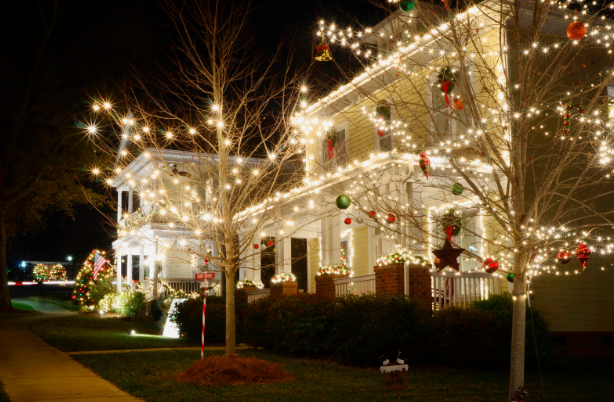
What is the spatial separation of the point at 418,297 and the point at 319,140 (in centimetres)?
803

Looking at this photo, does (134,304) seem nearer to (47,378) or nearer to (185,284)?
(185,284)

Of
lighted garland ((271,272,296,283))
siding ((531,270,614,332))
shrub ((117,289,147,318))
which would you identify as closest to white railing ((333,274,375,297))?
lighted garland ((271,272,296,283))

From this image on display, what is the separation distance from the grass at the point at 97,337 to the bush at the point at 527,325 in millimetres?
7314

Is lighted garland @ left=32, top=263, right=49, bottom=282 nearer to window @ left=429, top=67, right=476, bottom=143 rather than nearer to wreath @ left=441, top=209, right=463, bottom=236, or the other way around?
window @ left=429, top=67, right=476, bottom=143

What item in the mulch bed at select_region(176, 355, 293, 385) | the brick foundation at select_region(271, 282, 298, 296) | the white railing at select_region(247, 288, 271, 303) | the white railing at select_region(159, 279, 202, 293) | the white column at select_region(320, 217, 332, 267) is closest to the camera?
the mulch bed at select_region(176, 355, 293, 385)

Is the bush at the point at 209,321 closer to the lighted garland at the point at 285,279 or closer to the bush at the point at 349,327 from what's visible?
the lighted garland at the point at 285,279

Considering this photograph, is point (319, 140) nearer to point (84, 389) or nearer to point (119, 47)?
point (84, 389)

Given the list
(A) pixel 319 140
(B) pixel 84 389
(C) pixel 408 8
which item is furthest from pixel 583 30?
(A) pixel 319 140

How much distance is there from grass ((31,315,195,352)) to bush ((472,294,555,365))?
731 cm

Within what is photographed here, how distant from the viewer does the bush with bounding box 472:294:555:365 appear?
415 inches

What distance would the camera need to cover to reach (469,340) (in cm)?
1015

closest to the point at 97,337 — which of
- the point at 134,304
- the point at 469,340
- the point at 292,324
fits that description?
the point at 292,324

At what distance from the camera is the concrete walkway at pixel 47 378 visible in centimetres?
786

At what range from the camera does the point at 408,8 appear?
22.9ft
